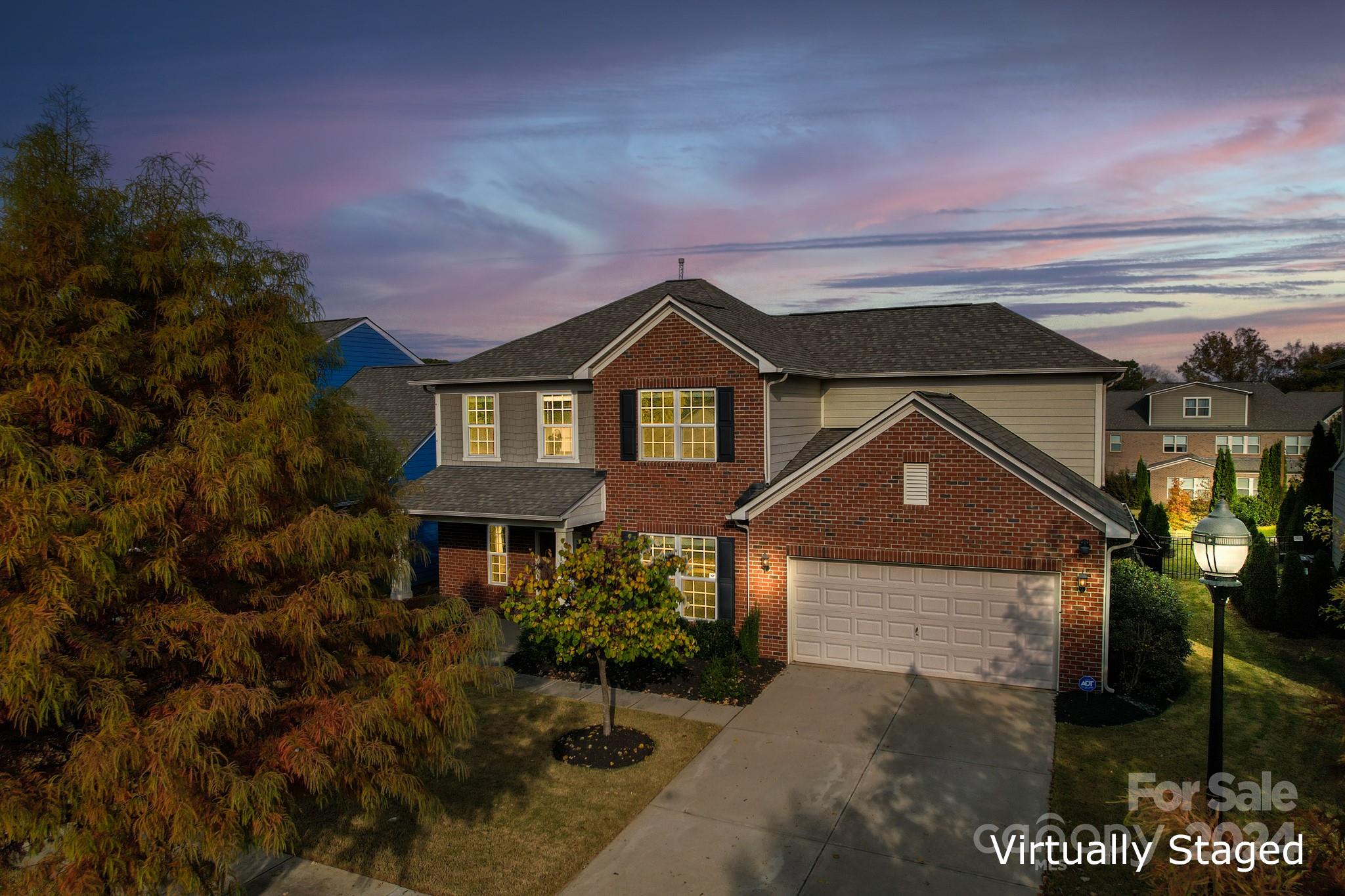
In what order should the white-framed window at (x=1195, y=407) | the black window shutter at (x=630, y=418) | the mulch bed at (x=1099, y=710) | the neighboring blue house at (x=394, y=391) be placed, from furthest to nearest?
the white-framed window at (x=1195, y=407)
the neighboring blue house at (x=394, y=391)
the black window shutter at (x=630, y=418)
the mulch bed at (x=1099, y=710)

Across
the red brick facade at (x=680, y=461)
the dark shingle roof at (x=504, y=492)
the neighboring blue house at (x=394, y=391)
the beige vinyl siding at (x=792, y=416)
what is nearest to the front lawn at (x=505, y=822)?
the red brick facade at (x=680, y=461)

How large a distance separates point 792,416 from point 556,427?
5.68 meters

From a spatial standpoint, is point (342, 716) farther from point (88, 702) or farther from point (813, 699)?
point (813, 699)

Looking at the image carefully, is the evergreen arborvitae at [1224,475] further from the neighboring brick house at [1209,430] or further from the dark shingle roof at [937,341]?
the dark shingle roof at [937,341]

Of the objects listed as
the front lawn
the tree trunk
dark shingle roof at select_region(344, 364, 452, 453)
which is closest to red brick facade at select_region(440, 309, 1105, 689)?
the front lawn

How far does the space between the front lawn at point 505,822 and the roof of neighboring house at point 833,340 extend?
832 cm

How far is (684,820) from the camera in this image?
404 inches

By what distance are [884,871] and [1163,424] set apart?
47.7 metres

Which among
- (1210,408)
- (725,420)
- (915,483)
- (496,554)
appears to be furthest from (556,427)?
(1210,408)

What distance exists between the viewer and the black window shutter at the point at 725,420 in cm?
1681

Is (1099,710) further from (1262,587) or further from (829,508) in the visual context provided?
(1262,587)

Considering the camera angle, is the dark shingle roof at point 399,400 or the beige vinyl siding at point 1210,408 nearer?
the dark shingle roof at point 399,400

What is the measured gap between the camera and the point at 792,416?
1780 cm

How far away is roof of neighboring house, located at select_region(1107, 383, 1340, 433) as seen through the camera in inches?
1806
